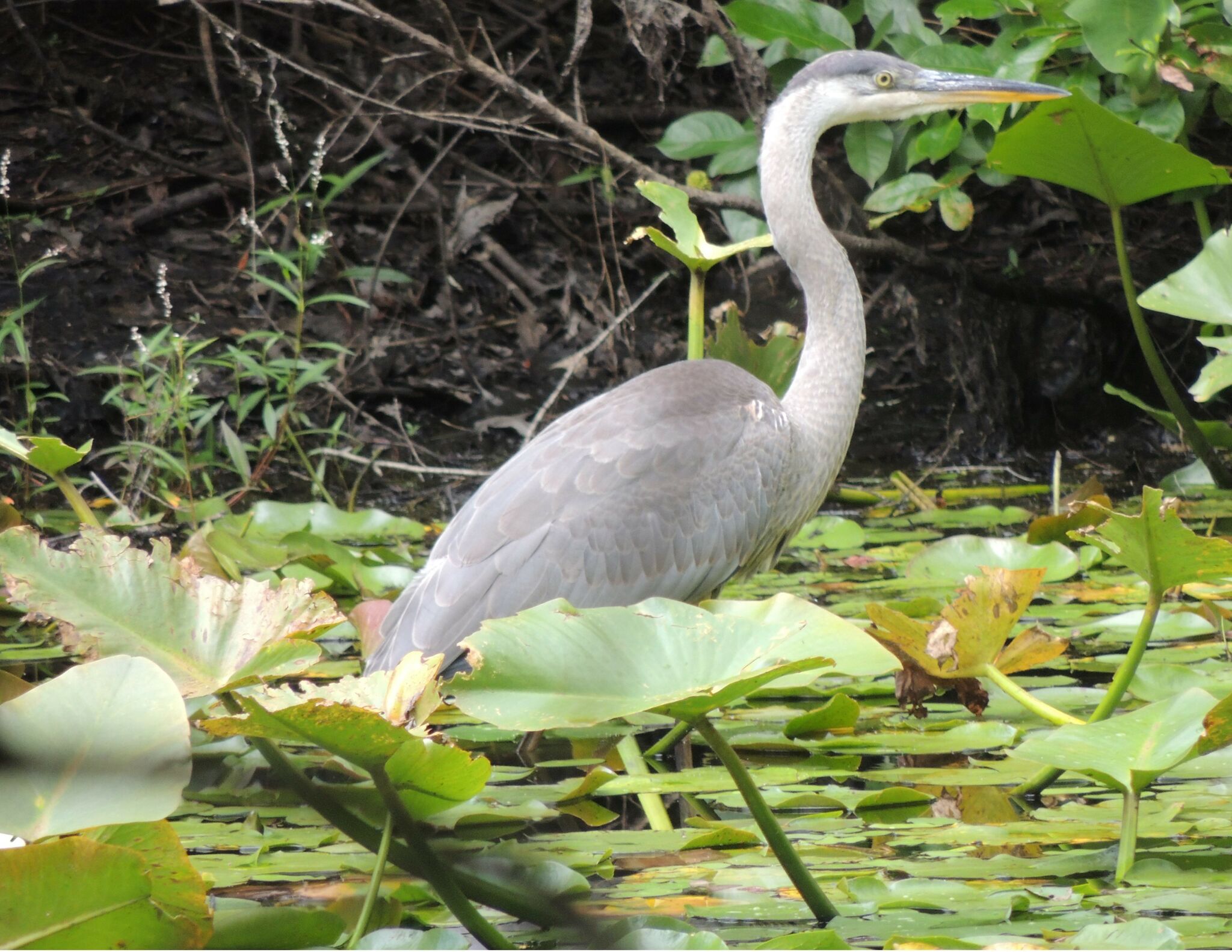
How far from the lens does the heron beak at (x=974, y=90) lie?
11.6ft

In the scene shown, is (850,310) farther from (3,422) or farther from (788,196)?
(3,422)

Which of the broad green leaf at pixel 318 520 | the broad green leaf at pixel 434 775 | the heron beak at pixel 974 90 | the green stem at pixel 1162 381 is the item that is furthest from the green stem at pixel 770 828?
the broad green leaf at pixel 318 520

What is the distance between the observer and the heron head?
367 cm

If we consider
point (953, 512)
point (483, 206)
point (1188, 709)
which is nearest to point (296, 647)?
point (1188, 709)

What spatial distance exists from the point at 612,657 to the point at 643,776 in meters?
0.97

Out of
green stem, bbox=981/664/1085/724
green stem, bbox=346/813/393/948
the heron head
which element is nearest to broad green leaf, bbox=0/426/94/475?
green stem, bbox=346/813/393/948

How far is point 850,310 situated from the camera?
139 inches

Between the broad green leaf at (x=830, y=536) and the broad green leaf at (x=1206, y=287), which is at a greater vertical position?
the broad green leaf at (x=1206, y=287)

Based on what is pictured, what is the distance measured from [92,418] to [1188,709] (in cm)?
513

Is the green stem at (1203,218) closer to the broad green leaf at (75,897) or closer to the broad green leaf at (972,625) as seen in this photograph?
the broad green leaf at (972,625)

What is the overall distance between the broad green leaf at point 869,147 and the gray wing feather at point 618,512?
1.46m

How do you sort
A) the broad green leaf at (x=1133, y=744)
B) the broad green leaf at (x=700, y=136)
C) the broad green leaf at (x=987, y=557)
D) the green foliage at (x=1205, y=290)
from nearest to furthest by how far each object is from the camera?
the broad green leaf at (x=1133, y=744) → the green foliage at (x=1205, y=290) → the broad green leaf at (x=987, y=557) → the broad green leaf at (x=700, y=136)

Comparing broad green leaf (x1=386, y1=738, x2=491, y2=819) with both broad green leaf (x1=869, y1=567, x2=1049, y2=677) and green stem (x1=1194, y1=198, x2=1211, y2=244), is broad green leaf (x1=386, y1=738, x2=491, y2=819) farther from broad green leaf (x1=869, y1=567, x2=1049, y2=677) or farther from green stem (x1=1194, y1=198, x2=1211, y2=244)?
green stem (x1=1194, y1=198, x2=1211, y2=244)

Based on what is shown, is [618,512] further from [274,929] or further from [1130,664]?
[274,929]
